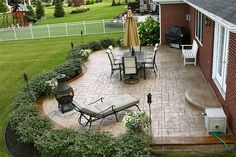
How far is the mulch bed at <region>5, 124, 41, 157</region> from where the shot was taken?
7406 millimetres

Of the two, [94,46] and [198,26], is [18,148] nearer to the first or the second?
[198,26]

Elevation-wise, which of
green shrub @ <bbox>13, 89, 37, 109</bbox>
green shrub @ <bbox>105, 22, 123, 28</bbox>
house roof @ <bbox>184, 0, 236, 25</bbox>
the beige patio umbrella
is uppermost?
house roof @ <bbox>184, 0, 236, 25</bbox>

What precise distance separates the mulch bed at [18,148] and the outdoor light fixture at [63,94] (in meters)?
1.53

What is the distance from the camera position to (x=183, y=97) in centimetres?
934

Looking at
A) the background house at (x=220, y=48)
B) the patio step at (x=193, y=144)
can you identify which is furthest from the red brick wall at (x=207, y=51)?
the patio step at (x=193, y=144)

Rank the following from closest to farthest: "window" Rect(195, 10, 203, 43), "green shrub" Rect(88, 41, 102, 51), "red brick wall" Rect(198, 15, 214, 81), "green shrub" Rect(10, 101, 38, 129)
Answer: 1. "green shrub" Rect(10, 101, 38, 129)
2. "red brick wall" Rect(198, 15, 214, 81)
3. "window" Rect(195, 10, 203, 43)
4. "green shrub" Rect(88, 41, 102, 51)

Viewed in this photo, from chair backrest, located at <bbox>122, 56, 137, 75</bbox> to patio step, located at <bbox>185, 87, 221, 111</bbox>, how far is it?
7.74ft

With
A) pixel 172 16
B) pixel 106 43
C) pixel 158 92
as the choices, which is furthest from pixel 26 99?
pixel 172 16

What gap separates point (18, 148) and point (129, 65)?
16.2ft

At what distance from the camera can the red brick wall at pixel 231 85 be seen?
21.9 ft

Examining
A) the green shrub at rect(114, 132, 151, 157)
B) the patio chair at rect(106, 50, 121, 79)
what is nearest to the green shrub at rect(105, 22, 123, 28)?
the patio chair at rect(106, 50, 121, 79)

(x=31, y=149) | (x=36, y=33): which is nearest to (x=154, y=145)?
(x=31, y=149)

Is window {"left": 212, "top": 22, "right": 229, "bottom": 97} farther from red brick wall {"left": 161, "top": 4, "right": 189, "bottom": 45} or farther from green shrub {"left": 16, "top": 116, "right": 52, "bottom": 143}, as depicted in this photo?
red brick wall {"left": 161, "top": 4, "right": 189, "bottom": 45}

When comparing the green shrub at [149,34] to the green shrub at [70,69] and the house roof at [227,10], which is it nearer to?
the green shrub at [70,69]
